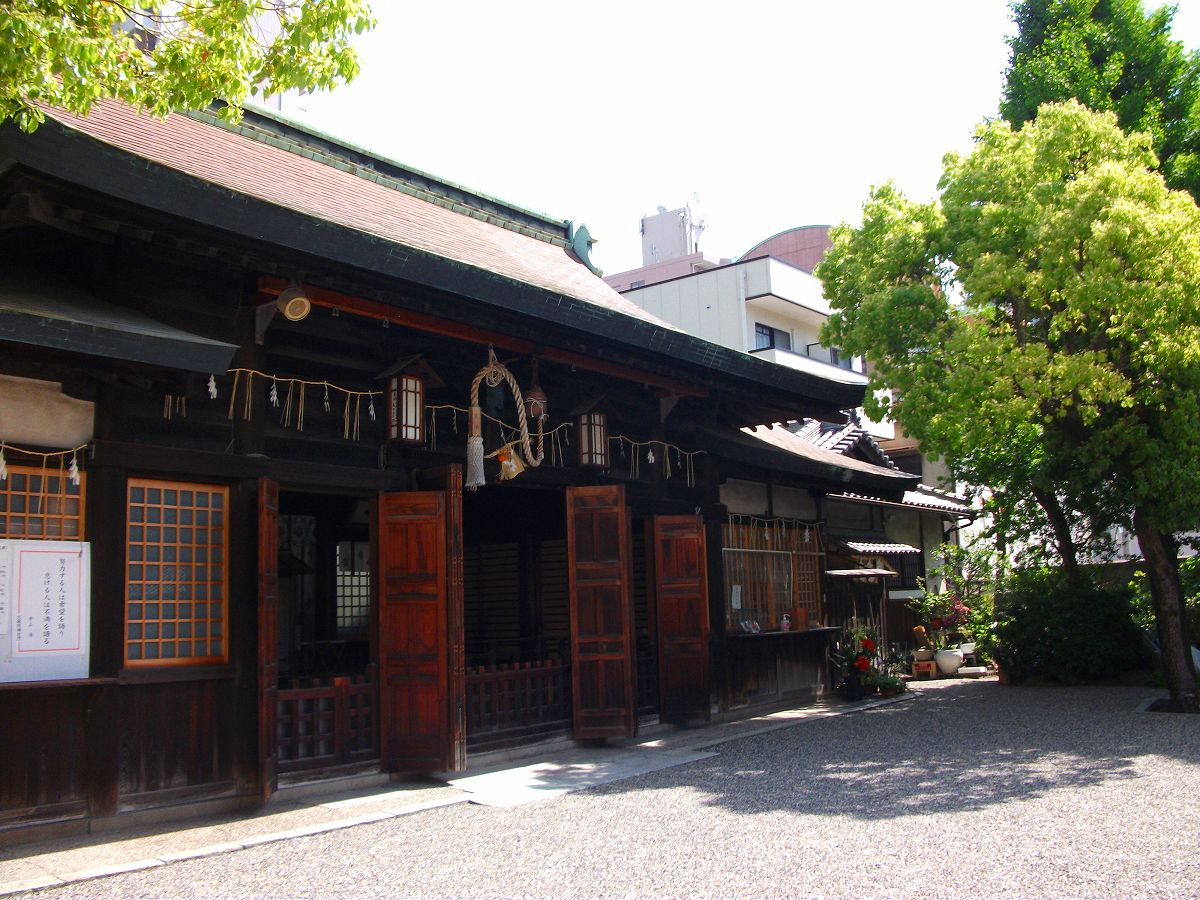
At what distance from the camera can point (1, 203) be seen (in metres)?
6.96

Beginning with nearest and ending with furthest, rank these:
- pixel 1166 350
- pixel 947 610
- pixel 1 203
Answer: pixel 1 203, pixel 1166 350, pixel 947 610

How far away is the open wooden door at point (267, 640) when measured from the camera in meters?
8.22

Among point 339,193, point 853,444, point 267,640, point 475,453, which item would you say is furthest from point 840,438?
point 267,640

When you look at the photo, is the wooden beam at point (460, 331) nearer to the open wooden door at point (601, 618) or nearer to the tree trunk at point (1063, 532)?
the open wooden door at point (601, 618)

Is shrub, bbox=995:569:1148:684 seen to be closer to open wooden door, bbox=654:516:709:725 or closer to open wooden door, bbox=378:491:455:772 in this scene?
open wooden door, bbox=654:516:709:725

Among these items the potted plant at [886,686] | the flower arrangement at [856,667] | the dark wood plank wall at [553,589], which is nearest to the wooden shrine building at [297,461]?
the dark wood plank wall at [553,589]

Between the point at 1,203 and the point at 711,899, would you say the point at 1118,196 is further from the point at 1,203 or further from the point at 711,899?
the point at 1,203

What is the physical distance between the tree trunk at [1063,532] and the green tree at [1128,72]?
5.53 metres

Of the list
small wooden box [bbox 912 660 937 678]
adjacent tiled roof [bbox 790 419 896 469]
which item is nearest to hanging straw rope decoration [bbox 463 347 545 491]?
adjacent tiled roof [bbox 790 419 896 469]

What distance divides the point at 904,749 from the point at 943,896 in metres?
5.54

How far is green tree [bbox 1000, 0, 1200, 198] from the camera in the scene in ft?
52.4

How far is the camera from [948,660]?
804 inches

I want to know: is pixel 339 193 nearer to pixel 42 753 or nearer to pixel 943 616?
pixel 42 753

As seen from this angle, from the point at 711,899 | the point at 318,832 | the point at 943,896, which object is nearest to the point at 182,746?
the point at 318,832
